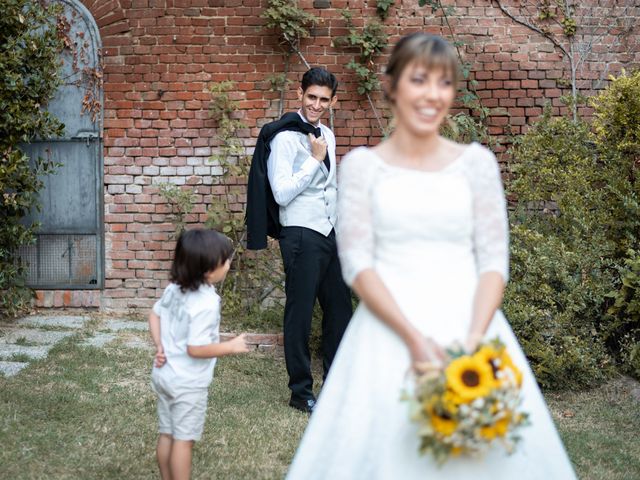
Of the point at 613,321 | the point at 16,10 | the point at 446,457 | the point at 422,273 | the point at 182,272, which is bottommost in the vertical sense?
the point at 613,321

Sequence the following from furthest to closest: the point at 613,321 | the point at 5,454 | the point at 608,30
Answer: the point at 608,30, the point at 613,321, the point at 5,454

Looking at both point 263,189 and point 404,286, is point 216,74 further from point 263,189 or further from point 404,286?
A: point 404,286

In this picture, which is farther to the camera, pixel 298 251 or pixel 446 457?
pixel 298 251

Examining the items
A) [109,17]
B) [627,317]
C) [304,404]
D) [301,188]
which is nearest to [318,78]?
[301,188]

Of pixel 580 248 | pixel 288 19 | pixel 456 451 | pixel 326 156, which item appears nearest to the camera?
pixel 456 451

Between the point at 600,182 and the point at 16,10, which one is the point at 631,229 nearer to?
the point at 600,182

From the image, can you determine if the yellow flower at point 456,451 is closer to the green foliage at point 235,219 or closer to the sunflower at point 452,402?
the sunflower at point 452,402

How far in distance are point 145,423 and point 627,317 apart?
10.9 ft

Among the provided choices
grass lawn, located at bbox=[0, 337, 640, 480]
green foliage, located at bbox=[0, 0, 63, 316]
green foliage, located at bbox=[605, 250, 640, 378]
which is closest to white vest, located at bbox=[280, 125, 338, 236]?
grass lawn, located at bbox=[0, 337, 640, 480]

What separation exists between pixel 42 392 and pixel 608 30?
5.53 m

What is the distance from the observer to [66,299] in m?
7.30

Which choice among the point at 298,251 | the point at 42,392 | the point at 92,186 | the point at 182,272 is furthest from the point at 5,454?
the point at 92,186

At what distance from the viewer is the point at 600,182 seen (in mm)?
6387

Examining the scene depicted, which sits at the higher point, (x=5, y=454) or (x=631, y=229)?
(x=631, y=229)
